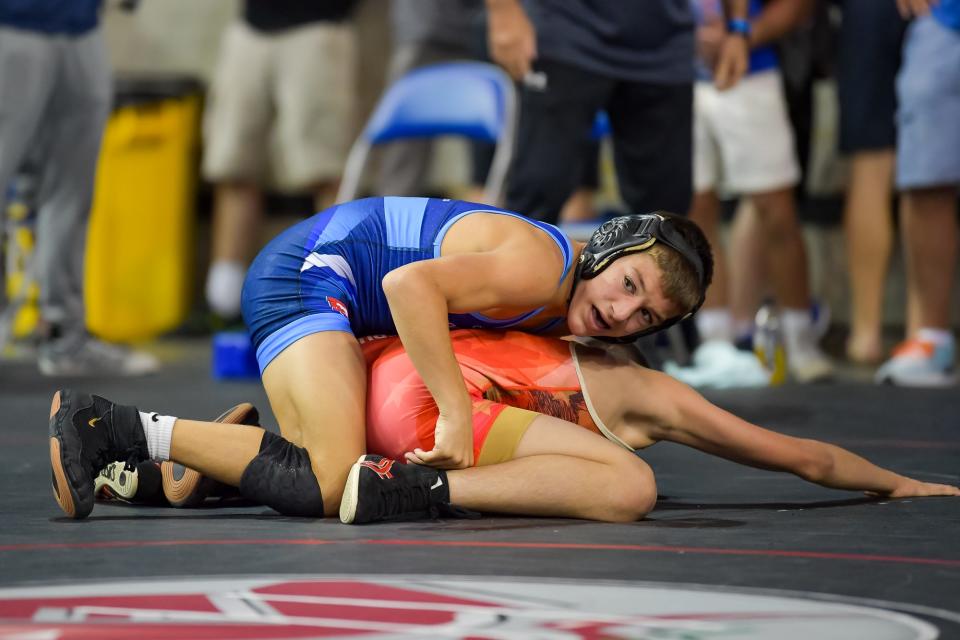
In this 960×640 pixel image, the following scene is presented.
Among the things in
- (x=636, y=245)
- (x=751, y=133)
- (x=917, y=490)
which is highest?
(x=751, y=133)

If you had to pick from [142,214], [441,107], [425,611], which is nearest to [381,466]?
[425,611]

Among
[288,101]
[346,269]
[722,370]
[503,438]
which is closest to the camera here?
[503,438]

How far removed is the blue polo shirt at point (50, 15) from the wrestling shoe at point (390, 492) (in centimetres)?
272

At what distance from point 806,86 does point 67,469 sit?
3.71 metres

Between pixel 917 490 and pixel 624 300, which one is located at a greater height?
pixel 624 300

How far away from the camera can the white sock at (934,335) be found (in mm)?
4730

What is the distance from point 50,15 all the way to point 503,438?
277cm

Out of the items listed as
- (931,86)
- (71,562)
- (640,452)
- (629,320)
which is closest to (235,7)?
(931,86)

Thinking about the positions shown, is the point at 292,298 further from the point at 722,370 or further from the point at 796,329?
the point at 796,329

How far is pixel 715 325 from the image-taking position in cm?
495

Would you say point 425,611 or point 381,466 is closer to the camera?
point 425,611

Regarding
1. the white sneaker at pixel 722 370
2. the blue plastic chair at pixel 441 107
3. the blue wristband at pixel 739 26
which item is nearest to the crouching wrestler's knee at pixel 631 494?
the white sneaker at pixel 722 370

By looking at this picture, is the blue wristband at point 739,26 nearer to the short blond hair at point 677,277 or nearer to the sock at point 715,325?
the sock at point 715,325

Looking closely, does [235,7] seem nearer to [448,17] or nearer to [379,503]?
[448,17]
